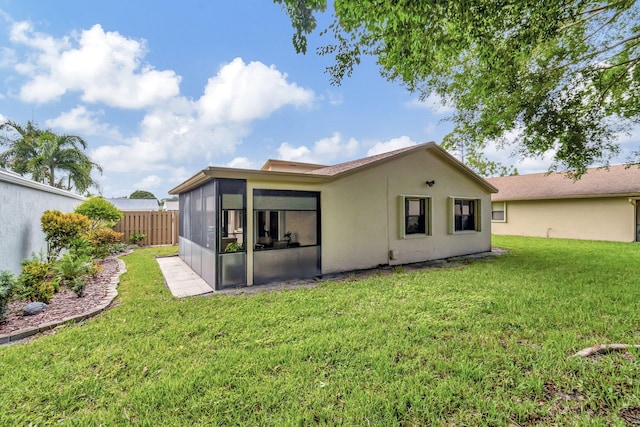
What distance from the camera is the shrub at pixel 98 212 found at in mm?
10908

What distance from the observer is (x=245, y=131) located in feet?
57.3

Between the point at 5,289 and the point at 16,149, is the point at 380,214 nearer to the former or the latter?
the point at 5,289

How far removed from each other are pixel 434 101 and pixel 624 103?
18.7ft

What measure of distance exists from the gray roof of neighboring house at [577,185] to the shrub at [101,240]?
19.1m

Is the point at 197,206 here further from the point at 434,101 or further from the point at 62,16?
the point at 434,101

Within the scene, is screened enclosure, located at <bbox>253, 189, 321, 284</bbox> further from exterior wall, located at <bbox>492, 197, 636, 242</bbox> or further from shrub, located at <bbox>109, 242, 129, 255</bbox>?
exterior wall, located at <bbox>492, 197, 636, 242</bbox>

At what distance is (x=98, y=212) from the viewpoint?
11062 millimetres

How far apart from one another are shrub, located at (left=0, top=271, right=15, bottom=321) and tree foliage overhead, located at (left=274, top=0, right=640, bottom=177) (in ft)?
20.4

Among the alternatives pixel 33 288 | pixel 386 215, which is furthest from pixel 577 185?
pixel 33 288

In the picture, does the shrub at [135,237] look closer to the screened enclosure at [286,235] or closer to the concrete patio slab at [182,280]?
the concrete patio slab at [182,280]

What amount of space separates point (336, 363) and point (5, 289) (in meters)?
5.27

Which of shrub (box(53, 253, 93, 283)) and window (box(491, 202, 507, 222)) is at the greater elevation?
window (box(491, 202, 507, 222))

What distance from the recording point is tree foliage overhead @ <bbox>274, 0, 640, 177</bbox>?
485 centimetres

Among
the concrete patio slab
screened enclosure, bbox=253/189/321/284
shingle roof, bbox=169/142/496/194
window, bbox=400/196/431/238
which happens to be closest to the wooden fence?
shingle roof, bbox=169/142/496/194
